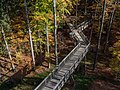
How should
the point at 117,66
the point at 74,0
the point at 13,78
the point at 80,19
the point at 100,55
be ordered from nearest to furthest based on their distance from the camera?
the point at 117,66
the point at 13,78
the point at 100,55
the point at 74,0
the point at 80,19

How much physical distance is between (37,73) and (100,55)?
11391mm

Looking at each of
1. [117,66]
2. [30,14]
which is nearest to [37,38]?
[30,14]

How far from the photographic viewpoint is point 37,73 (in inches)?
934

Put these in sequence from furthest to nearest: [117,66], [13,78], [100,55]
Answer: [100,55], [13,78], [117,66]

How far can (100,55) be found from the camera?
2902cm

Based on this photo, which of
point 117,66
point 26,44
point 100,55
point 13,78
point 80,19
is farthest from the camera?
point 80,19

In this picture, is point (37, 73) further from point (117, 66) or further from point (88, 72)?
point (117, 66)

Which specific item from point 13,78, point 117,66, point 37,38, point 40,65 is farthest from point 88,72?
point 13,78

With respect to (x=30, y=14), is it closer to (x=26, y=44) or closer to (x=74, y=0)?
(x=26, y=44)

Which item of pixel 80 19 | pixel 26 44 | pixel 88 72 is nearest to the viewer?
pixel 88 72

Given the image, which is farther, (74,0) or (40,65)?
(74,0)

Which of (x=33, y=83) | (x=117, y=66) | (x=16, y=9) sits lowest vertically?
(x=33, y=83)

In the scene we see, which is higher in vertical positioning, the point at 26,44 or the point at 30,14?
the point at 30,14

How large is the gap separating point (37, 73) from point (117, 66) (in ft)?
34.4
